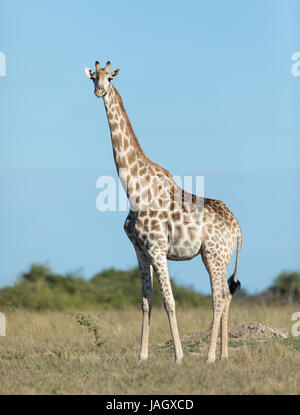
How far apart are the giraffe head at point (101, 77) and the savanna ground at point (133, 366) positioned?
14.6 ft

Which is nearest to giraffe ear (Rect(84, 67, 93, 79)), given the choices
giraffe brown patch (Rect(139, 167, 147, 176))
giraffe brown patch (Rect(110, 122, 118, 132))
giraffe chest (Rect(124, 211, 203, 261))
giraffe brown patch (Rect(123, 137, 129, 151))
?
giraffe brown patch (Rect(110, 122, 118, 132))

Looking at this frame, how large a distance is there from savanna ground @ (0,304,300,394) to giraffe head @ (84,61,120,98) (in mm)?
4447

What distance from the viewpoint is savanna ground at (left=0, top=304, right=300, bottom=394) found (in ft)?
29.8

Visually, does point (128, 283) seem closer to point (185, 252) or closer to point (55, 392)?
point (185, 252)

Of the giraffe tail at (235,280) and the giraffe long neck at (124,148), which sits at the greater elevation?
the giraffe long neck at (124,148)

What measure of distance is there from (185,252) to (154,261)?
0.67 metres

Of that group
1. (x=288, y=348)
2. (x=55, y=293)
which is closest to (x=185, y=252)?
(x=288, y=348)

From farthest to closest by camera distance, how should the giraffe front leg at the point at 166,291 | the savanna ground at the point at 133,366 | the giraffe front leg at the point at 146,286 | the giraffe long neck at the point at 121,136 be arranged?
the giraffe front leg at the point at 146,286 < the giraffe long neck at the point at 121,136 < the giraffe front leg at the point at 166,291 < the savanna ground at the point at 133,366

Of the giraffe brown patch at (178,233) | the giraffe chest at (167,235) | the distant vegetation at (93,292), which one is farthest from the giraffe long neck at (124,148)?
the distant vegetation at (93,292)

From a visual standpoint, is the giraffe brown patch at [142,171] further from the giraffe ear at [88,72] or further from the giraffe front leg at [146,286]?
the giraffe ear at [88,72]

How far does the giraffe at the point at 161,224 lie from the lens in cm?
1095

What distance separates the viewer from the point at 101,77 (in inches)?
430

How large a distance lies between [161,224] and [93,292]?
19.5 meters

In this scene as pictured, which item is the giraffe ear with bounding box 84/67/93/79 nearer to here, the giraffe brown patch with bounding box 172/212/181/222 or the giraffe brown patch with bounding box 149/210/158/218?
the giraffe brown patch with bounding box 149/210/158/218
